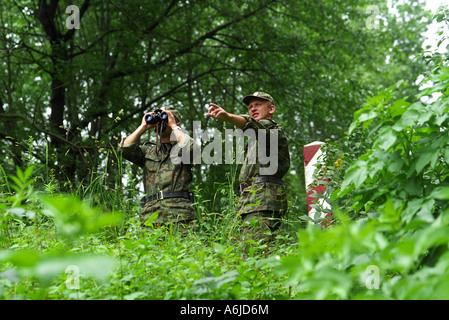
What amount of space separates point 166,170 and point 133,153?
41 centimetres

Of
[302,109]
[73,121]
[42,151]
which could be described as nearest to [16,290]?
[42,151]

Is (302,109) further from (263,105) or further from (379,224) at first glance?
(379,224)

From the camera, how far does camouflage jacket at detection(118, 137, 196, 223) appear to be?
4.50m

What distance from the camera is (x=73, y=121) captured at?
8.78m

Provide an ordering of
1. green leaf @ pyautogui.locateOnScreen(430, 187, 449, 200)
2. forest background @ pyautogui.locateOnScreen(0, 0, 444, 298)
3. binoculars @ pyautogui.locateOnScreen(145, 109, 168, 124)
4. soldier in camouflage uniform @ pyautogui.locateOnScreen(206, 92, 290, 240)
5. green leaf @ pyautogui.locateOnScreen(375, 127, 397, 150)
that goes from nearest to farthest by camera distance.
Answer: green leaf @ pyautogui.locateOnScreen(430, 187, 449, 200) → green leaf @ pyautogui.locateOnScreen(375, 127, 397, 150) → soldier in camouflage uniform @ pyautogui.locateOnScreen(206, 92, 290, 240) → binoculars @ pyautogui.locateOnScreen(145, 109, 168, 124) → forest background @ pyautogui.locateOnScreen(0, 0, 444, 298)

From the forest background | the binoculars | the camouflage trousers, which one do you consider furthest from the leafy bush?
the forest background

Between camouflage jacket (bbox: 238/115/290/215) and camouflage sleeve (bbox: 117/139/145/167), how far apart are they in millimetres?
1105

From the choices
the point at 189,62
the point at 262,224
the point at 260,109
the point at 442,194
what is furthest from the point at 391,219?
the point at 189,62

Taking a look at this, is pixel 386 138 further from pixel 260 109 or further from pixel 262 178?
pixel 260 109

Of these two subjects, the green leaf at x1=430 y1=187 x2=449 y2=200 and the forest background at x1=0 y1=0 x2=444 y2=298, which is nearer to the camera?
the green leaf at x1=430 y1=187 x2=449 y2=200

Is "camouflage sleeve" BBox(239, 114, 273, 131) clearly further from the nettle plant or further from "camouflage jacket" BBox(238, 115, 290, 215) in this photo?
the nettle plant

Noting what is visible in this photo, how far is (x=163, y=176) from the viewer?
4695 mm

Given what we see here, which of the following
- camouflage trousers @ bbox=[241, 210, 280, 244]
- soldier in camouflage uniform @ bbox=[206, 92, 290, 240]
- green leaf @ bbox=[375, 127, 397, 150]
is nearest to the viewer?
green leaf @ bbox=[375, 127, 397, 150]
